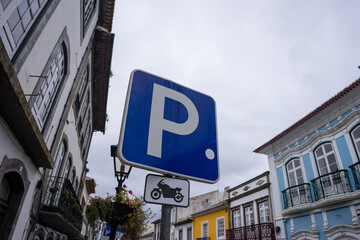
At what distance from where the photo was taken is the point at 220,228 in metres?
20.6

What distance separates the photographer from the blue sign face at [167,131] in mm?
1937

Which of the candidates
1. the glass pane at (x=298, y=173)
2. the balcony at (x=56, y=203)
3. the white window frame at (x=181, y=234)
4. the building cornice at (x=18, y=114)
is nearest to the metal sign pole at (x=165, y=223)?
the building cornice at (x=18, y=114)

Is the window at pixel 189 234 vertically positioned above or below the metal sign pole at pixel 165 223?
above

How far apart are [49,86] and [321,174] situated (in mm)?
12813

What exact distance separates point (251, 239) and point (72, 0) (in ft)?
52.4

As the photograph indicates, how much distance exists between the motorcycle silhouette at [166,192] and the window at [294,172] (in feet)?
45.3

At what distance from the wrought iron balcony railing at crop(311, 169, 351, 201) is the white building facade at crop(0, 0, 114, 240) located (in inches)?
449

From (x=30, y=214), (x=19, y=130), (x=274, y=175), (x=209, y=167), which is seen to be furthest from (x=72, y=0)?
(x=274, y=175)

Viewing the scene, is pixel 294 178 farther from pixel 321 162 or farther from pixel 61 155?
pixel 61 155

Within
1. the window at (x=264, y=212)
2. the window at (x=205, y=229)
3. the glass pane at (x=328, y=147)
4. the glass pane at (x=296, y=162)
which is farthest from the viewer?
the window at (x=205, y=229)

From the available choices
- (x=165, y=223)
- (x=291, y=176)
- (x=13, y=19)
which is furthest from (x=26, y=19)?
(x=291, y=176)

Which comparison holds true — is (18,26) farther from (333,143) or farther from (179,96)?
(333,143)

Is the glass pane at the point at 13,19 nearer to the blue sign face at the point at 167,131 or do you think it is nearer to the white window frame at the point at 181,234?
the blue sign face at the point at 167,131

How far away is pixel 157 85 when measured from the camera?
7.65 feet
